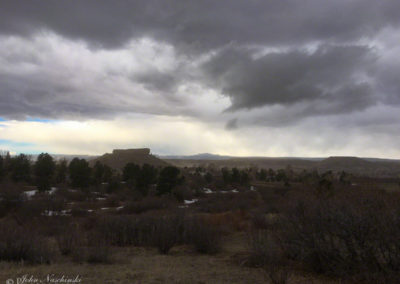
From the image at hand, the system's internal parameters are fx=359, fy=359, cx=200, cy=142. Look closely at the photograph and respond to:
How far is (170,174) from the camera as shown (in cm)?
4703

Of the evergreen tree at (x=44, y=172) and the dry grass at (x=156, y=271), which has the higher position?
the evergreen tree at (x=44, y=172)

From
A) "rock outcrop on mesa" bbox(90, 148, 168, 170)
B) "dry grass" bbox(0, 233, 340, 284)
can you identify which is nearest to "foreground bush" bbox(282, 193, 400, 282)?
"dry grass" bbox(0, 233, 340, 284)

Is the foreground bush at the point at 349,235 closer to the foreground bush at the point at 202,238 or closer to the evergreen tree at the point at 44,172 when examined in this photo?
the foreground bush at the point at 202,238

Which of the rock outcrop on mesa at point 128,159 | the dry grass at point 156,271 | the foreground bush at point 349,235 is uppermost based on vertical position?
the rock outcrop on mesa at point 128,159

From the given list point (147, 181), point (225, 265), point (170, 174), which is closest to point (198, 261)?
point (225, 265)

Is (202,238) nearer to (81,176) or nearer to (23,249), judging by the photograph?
(23,249)

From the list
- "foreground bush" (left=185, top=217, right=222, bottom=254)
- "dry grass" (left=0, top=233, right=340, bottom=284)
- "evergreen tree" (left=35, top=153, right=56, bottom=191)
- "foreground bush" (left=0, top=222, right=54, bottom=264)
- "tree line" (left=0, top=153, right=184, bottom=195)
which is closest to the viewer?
"dry grass" (left=0, top=233, right=340, bottom=284)

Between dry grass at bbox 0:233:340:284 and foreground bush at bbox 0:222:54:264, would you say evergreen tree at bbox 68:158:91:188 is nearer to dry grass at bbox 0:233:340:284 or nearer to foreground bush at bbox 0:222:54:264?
dry grass at bbox 0:233:340:284

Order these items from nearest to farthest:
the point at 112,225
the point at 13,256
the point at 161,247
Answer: the point at 13,256
the point at 161,247
the point at 112,225

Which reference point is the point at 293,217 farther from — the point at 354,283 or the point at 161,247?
the point at 161,247

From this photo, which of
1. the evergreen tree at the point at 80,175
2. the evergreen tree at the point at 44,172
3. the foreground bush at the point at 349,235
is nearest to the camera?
the foreground bush at the point at 349,235

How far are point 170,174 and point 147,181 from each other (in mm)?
6085

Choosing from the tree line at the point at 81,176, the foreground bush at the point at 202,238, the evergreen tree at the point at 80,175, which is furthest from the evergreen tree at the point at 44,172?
the foreground bush at the point at 202,238

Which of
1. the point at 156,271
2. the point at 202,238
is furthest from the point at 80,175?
the point at 156,271
